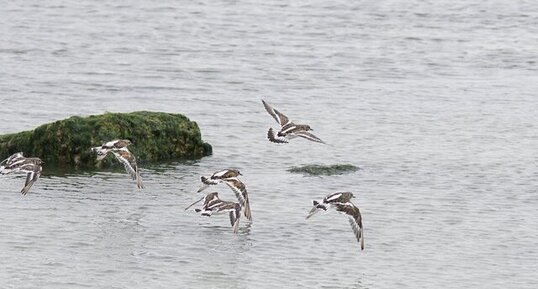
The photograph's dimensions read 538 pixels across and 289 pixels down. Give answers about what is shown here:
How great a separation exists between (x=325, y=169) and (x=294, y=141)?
232 cm

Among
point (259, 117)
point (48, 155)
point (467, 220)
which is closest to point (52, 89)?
point (259, 117)

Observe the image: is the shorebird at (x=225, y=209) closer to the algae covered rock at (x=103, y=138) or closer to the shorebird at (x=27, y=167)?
the shorebird at (x=27, y=167)

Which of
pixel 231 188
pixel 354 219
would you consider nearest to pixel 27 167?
pixel 231 188

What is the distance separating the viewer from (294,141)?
21.0m

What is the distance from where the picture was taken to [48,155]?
60.5ft

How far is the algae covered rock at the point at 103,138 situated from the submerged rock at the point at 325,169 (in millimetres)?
1687

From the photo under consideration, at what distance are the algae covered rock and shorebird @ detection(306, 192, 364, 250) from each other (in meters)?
4.30

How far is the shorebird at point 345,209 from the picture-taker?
14812 mm

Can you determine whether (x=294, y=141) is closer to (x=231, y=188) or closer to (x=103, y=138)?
(x=103, y=138)

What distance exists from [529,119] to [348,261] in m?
9.48

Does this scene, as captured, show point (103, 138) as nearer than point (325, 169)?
Yes

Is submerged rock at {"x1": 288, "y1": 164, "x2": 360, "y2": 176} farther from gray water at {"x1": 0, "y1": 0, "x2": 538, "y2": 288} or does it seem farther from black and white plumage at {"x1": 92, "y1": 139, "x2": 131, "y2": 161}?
black and white plumage at {"x1": 92, "y1": 139, "x2": 131, "y2": 161}

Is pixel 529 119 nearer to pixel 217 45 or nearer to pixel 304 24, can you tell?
pixel 217 45

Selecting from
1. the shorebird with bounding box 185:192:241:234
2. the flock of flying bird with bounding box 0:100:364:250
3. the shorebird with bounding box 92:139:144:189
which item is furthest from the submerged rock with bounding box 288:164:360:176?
the shorebird with bounding box 185:192:241:234
